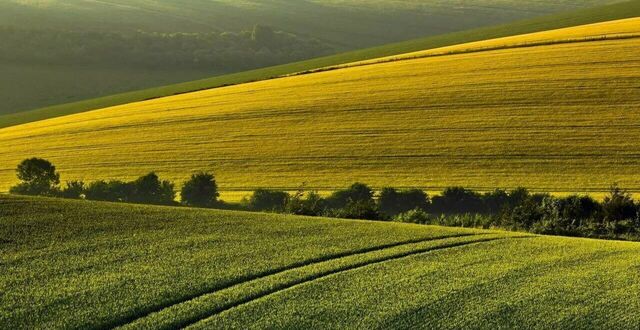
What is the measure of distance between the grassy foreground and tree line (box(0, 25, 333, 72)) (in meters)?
92.1

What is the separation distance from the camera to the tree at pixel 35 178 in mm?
35094

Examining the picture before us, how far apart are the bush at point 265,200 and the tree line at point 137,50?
261ft

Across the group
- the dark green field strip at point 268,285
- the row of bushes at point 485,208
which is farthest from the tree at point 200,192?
the dark green field strip at point 268,285

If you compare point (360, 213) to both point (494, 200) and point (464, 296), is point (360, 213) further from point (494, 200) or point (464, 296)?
point (464, 296)

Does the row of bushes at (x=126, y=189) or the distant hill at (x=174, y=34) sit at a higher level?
the distant hill at (x=174, y=34)

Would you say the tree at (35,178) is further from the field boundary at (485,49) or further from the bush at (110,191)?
the field boundary at (485,49)

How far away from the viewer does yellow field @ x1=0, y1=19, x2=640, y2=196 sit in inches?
1443

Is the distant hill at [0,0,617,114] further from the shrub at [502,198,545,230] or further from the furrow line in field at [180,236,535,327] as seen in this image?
the furrow line in field at [180,236,535,327]

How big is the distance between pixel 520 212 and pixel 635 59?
30604 mm

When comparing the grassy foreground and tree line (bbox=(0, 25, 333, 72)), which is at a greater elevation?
tree line (bbox=(0, 25, 333, 72))

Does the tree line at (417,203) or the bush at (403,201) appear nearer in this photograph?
the tree line at (417,203)

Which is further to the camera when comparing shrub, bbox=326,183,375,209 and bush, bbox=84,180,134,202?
bush, bbox=84,180,134,202

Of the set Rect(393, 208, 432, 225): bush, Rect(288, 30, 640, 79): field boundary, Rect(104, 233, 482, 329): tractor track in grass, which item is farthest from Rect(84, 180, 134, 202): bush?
Rect(288, 30, 640, 79): field boundary

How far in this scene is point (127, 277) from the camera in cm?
1370
